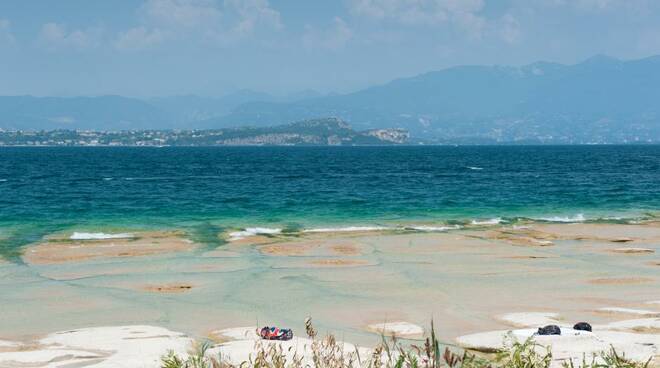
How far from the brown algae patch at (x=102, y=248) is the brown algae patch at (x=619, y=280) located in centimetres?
2538

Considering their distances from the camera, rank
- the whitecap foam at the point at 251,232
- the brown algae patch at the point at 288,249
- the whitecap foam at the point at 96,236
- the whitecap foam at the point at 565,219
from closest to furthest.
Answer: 1. the brown algae patch at the point at 288,249
2. the whitecap foam at the point at 96,236
3. the whitecap foam at the point at 251,232
4. the whitecap foam at the point at 565,219

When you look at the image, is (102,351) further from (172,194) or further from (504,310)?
(172,194)

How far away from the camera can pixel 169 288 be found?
3350cm

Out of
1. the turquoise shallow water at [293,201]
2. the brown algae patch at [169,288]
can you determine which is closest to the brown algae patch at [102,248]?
the turquoise shallow water at [293,201]

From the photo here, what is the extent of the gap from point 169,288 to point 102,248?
49.5ft

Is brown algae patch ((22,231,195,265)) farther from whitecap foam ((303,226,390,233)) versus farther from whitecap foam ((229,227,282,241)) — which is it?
whitecap foam ((303,226,390,233))

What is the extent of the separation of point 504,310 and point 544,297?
3646 millimetres

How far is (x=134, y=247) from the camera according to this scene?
154 feet

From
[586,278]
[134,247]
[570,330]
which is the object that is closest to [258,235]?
[134,247]

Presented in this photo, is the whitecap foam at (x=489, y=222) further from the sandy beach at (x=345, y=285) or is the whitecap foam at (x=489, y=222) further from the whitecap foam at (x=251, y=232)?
the whitecap foam at (x=251, y=232)

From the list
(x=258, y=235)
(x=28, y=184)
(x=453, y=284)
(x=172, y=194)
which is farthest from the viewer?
(x=28, y=184)

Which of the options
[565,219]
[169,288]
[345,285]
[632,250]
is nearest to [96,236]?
[169,288]

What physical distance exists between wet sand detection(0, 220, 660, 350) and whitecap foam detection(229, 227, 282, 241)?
1.50m

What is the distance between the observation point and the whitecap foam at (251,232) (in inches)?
2035
